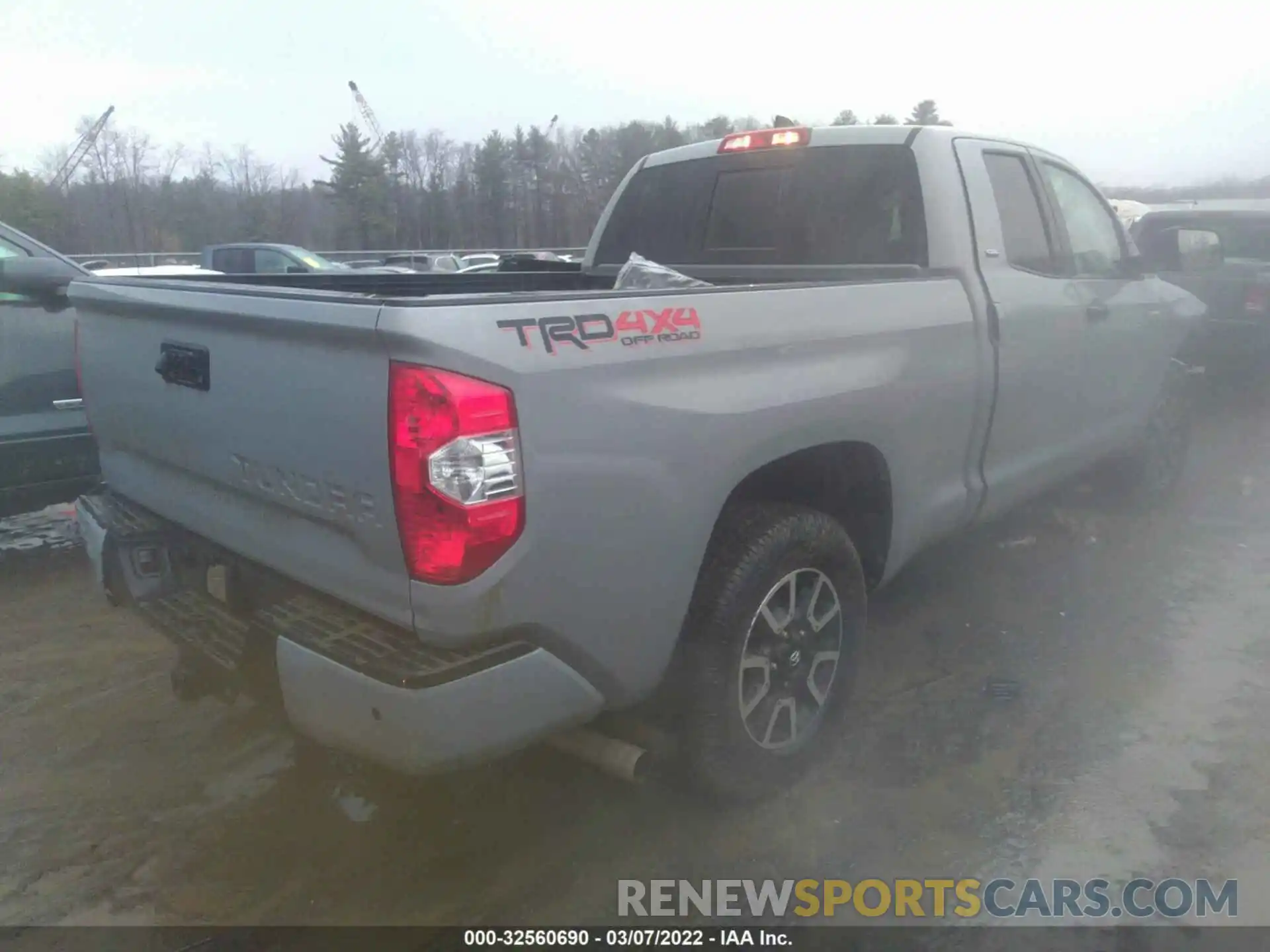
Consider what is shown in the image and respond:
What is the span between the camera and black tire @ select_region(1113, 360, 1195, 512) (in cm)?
571

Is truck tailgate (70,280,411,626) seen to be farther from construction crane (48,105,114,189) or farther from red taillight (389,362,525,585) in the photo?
construction crane (48,105,114,189)

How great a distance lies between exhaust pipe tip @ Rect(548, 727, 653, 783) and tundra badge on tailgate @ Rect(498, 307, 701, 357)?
3.45 feet

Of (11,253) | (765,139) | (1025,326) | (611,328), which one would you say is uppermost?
(765,139)

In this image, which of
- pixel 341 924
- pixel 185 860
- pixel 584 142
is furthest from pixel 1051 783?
pixel 584 142

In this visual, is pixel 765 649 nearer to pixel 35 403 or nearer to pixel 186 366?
pixel 186 366

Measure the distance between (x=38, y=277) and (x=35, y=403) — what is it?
592 millimetres

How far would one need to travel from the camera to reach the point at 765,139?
441 centimetres

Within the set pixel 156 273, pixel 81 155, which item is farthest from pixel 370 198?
pixel 156 273

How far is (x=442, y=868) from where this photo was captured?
2826mm

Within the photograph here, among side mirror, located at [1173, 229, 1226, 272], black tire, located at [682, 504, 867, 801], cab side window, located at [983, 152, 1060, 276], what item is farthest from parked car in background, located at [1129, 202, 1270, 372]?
black tire, located at [682, 504, 867, 801]

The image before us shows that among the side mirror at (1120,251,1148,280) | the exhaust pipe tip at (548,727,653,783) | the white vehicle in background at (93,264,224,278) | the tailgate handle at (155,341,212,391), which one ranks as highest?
the white vehicle in background at (93,264,224,278)

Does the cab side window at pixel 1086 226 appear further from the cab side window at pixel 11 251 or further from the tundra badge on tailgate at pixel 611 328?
the cab side window at pixel 11 251

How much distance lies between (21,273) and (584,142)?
2425 centimetres

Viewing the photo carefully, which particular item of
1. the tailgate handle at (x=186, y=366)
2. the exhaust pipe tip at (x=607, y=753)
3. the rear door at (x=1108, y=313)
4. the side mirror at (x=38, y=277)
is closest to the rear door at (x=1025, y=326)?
the rear door at (x=1108, y=313)
